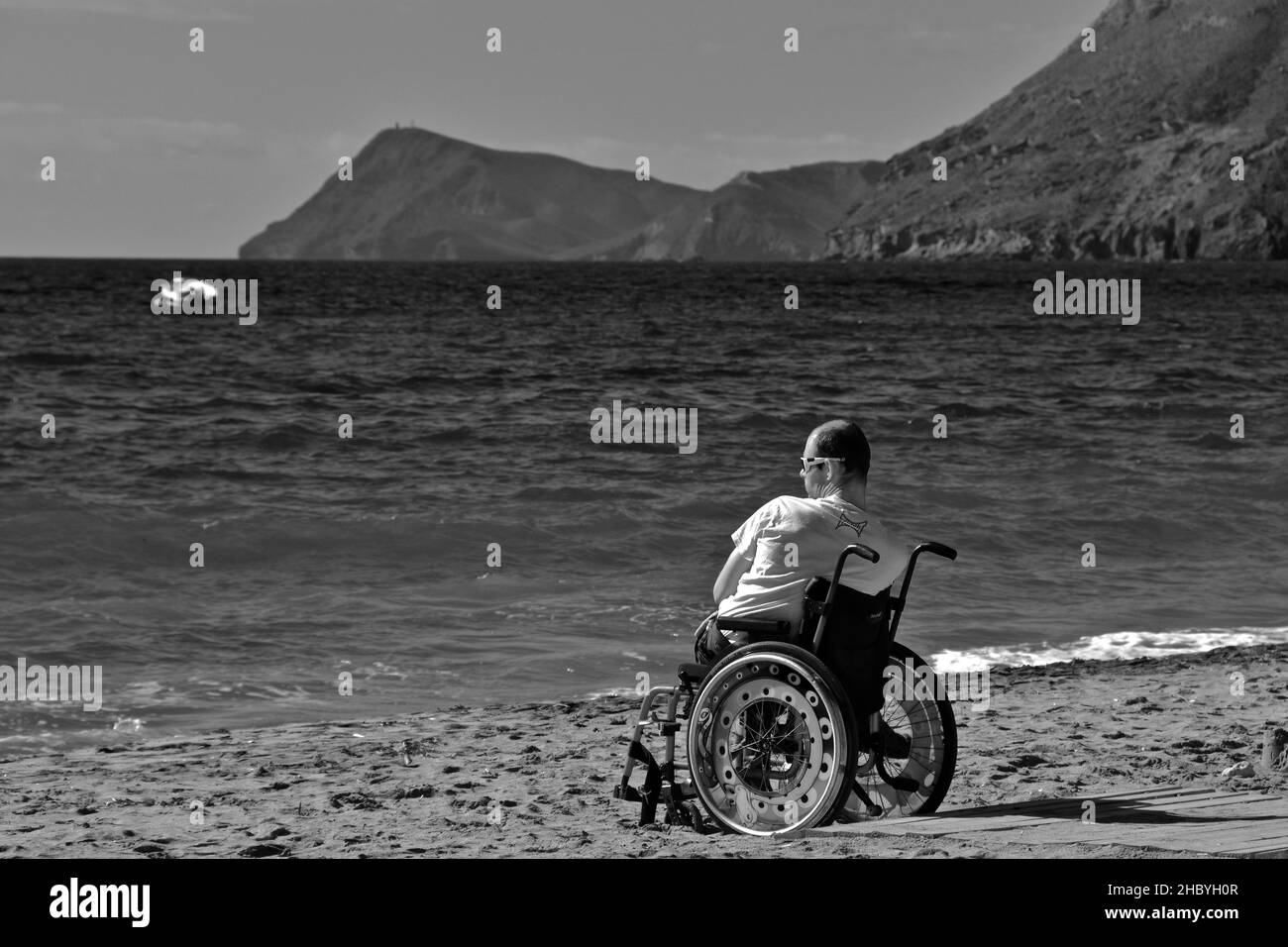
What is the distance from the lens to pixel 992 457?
19.3 metres

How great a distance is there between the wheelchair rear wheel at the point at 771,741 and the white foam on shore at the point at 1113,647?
16.4ft

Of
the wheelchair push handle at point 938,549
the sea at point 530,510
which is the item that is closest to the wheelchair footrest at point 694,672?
the wheelchair push handle at point 938,549

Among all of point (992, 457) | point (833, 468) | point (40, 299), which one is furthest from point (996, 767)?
point (40, 299)

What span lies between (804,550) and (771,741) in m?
0.67

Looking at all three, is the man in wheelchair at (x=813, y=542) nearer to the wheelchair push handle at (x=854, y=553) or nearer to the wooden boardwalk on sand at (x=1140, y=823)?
the wheelchair push handle at (x=854, y=553)

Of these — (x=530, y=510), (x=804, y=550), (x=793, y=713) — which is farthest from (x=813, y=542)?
(x=530, y=510)

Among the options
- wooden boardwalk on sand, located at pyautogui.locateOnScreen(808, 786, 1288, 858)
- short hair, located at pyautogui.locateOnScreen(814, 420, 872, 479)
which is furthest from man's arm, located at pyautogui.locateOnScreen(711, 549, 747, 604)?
wooden boardwalk on sand, located at pyautogui.locateOnScreen(808, 786, 1288, 858)

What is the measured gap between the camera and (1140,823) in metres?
4.88

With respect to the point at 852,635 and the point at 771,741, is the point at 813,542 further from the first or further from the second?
the point at 771,741

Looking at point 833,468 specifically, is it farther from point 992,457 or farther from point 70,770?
point 992,457

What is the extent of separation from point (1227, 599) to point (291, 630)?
7.75 m

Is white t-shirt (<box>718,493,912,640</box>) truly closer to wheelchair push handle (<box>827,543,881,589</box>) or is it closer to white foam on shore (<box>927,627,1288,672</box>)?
wheelchair push handle (<box>827,543,881,589</box>)

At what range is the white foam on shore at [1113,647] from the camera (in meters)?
10.3

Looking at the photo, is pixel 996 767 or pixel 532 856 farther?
pixel 996 767
